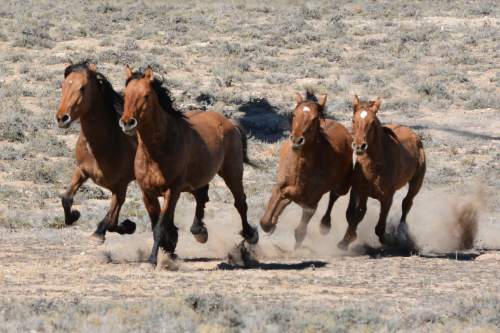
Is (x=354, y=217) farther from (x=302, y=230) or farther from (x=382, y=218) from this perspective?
(x=302, y=230)

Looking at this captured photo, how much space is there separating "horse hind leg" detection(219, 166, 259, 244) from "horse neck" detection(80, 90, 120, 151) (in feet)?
5.68

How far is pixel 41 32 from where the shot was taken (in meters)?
35.8

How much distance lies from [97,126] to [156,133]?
126cm

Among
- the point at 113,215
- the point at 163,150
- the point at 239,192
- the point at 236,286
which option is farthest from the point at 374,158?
the point at 236,286

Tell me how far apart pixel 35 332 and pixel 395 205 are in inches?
459

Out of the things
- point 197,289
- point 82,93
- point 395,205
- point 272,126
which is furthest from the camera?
point 272,126

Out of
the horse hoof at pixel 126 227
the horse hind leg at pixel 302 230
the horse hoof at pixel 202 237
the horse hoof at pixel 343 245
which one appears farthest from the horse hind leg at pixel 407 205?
the horse hoof at pixel 126 227

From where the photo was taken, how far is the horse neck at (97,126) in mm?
13820

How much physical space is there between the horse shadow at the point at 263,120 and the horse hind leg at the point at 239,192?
10.5 meters

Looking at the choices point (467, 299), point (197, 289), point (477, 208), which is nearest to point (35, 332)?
point (197, 289)

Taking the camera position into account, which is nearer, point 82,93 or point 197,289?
point 197,289

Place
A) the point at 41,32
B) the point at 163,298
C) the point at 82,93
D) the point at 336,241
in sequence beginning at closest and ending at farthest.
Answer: the point at 163,298, the point at 82,93, the point at 336,241, the point at 41,32

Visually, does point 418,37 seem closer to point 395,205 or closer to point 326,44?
point 326,44

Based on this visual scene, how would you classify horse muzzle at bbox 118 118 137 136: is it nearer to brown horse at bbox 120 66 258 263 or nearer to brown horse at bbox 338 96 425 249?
brown horse at bbox 120 66 258 263
